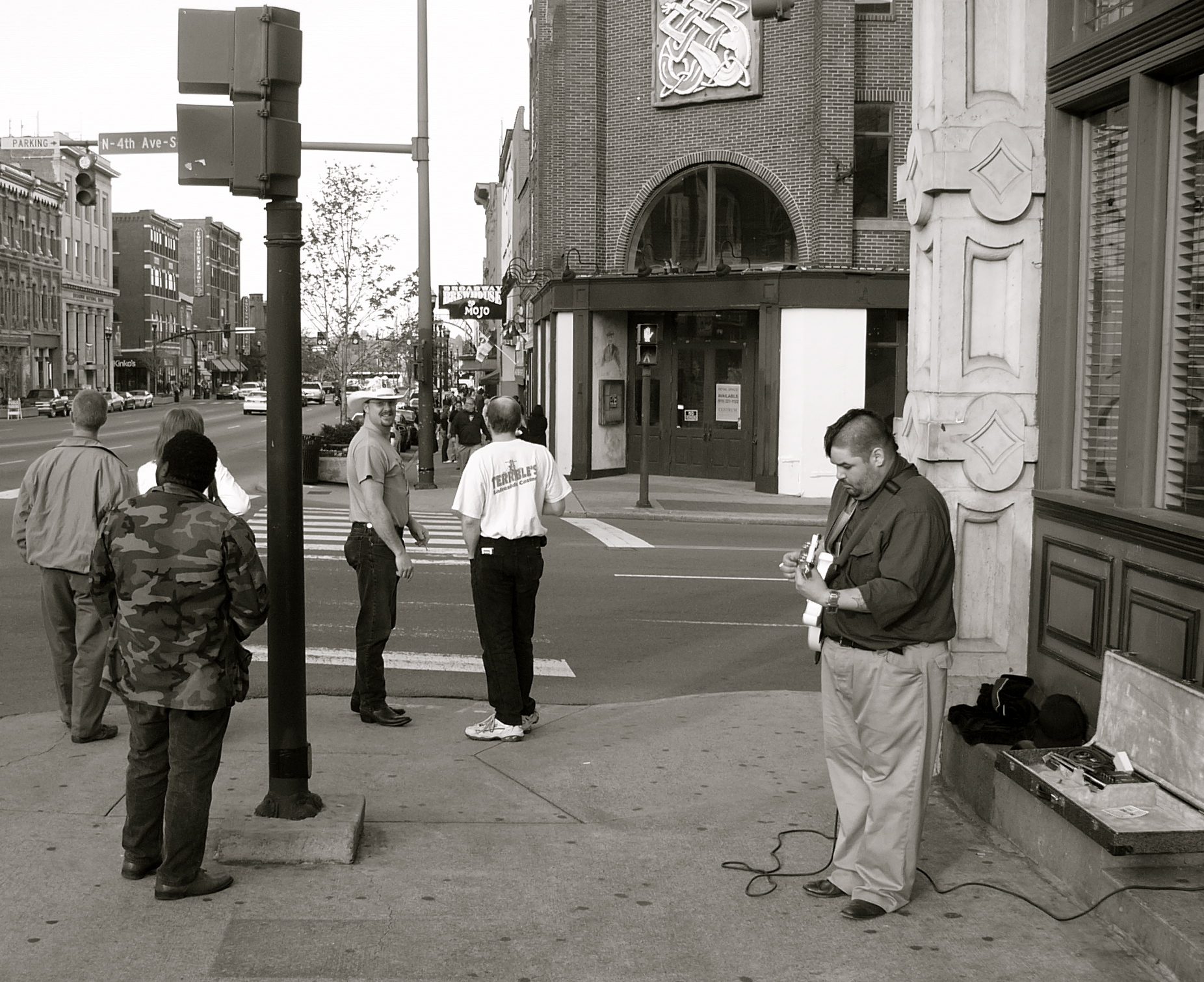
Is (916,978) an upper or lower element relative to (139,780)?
lower

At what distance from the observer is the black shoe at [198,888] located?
4781 millimetres

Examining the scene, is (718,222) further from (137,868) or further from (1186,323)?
(137,868)

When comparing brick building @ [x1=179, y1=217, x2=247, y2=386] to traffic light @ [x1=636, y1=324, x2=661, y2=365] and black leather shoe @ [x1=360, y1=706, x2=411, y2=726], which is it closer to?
traffic light @ [x1=636, y1=324, x2=661, y2=365]

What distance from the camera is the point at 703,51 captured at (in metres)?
26.2

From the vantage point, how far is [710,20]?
26.1m

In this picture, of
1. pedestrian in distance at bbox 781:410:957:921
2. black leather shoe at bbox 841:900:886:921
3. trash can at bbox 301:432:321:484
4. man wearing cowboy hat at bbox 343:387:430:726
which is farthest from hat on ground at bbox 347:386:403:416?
trash can at bbox 301:432:321:484

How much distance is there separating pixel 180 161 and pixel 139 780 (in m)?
2.40

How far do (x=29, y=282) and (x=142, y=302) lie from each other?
32.6 metres

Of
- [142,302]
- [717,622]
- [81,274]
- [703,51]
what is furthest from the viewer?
[142,302]

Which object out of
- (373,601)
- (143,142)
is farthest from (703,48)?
(373,601)

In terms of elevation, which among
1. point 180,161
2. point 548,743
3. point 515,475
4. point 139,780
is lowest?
point 548,743

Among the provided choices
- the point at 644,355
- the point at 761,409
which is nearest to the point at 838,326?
the point at 761,409

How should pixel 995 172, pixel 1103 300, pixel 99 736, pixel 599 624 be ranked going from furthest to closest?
pixel 599 624, pixel 99 736, pixel 995 172, pixel 1103 300

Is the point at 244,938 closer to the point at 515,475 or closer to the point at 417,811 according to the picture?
the point at 417,811
